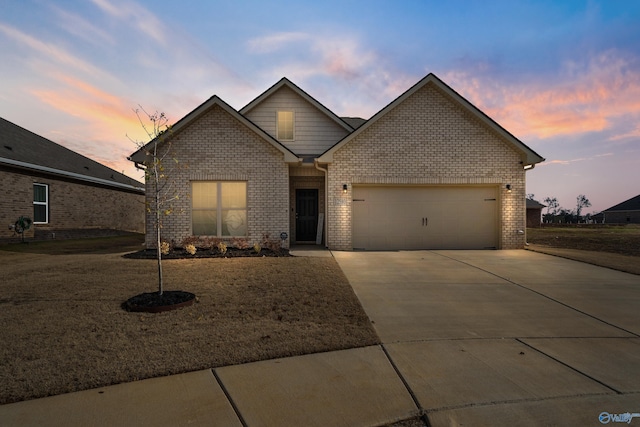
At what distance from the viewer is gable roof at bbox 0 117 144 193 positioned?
52.3 feet

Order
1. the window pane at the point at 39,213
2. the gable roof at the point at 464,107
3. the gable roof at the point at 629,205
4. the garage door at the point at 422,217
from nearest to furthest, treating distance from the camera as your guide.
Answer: the gable roof at the point at 464,107
the garage door at the point at 422,217
the window pane at the point at 39,213
the gable roof at the point at 629,205

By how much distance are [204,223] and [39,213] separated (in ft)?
36.0

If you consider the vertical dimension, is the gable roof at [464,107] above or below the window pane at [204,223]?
above

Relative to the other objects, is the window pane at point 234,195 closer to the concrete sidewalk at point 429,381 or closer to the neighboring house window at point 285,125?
the neighboring house window at point 285,125

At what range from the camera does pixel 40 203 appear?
1733cm

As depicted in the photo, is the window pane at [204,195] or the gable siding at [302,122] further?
the gable siding at [302,122]

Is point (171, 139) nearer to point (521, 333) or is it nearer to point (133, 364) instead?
point (133, 364)

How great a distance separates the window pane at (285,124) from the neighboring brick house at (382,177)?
2328 millimetres

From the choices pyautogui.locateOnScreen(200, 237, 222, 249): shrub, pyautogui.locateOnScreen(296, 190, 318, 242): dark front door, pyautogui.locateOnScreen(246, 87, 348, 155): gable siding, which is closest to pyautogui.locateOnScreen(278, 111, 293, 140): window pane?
pyautogui.locateOnScreen(246, 87, 348, 155): gable siding

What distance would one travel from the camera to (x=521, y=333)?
4750 mm

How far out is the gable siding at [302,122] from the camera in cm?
1487

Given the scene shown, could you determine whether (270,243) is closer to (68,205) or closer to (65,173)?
(65,173)

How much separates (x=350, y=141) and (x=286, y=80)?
4617 millimetres

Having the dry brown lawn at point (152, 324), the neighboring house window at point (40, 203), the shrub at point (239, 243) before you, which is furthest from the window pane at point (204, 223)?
the neighboring house window at point (40, 203)
